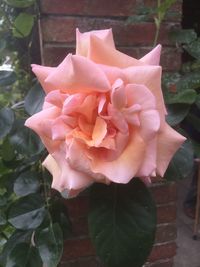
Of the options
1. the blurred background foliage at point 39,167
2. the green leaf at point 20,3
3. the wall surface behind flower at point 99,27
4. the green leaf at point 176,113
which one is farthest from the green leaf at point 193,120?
the green leaf at point 20,3

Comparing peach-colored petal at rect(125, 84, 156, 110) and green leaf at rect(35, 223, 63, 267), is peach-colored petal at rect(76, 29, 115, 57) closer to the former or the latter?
peach-colored petal at rect(125, 84, 156, 110)

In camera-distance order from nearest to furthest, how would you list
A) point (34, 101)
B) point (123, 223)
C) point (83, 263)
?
point (123, 223)
point (34, 101)
point (83, 263)

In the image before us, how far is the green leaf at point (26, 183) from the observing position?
821 millimetres

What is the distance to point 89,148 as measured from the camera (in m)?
0.51

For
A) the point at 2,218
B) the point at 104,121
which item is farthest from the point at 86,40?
the point at 2,218

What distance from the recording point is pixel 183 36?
2.96 feet

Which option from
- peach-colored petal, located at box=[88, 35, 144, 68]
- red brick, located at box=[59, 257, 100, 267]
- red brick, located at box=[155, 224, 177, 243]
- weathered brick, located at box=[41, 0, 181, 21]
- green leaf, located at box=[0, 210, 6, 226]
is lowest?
red brick, located at box=[59, 257, 100, 267]

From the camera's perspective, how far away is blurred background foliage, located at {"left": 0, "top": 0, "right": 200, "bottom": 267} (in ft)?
2.19

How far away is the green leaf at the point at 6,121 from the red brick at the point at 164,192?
50 centimetres

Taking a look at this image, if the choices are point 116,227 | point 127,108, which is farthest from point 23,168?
point 127,108

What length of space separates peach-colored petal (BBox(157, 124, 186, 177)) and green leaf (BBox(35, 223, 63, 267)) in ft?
1.08

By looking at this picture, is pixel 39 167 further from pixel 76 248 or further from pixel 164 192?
pixel 164 192

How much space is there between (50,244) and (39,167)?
0.68ft

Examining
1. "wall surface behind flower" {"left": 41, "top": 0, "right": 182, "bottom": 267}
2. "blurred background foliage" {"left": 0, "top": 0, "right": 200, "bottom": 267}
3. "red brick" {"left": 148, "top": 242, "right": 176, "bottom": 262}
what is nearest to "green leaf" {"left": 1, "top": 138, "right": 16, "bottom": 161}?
"blurred background foliage" {"left": 0, "top": 0, "right": 200, "bottom": 267}
